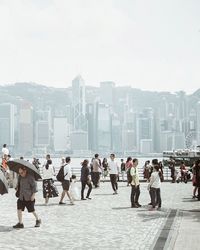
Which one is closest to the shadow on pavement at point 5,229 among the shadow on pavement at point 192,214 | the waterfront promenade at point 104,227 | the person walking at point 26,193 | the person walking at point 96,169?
the waterfront promenade at point 104,227

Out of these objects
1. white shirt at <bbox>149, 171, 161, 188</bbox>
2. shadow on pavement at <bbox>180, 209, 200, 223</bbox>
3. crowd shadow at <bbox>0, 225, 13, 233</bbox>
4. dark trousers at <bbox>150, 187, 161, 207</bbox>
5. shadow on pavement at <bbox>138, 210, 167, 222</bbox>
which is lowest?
shadow on pavement at <bbox>138, 210, 167, 222</bbox>

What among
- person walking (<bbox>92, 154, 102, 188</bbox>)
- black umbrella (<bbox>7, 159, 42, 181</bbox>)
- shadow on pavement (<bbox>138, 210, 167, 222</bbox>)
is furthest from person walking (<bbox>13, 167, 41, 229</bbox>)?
person walking (<bbox>92, 154, 102, 188</bbox>)

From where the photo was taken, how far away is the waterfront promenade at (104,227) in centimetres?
948

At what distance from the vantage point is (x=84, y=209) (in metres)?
15.7

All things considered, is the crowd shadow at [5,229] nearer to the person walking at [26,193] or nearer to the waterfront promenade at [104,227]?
the waterfront promenade at [104,227]

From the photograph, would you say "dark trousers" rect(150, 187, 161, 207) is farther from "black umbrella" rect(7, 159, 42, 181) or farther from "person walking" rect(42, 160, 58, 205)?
"black umbrella" rect(7, 159, 42, 181)

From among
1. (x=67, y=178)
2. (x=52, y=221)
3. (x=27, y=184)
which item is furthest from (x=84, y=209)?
(x=27, y=184)

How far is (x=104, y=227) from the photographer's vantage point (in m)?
11.7

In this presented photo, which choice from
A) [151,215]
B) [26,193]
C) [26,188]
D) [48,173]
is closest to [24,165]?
[26,188]

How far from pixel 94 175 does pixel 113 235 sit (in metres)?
15.0

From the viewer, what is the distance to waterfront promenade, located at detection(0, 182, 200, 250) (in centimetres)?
948

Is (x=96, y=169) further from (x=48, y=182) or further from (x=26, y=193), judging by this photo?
(x=26, y=193)

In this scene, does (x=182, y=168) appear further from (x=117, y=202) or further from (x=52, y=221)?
(x=52, y=221)

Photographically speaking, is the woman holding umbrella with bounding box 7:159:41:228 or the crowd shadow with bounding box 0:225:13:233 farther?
the woman holding umbrella with bounding box 7:159:41:228
